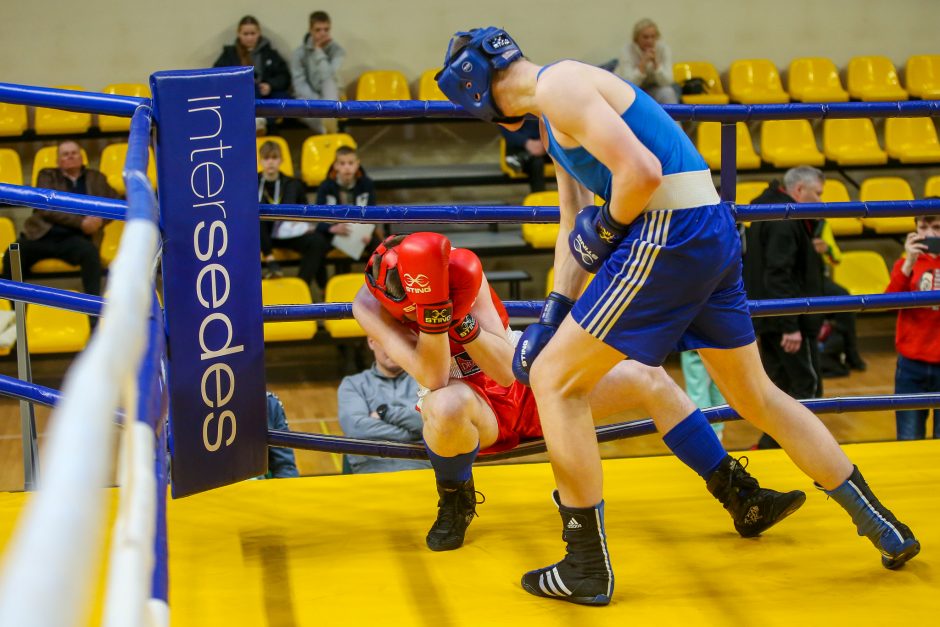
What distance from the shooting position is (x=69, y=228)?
24.4 ft

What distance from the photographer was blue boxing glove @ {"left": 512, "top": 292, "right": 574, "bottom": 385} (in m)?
2.43

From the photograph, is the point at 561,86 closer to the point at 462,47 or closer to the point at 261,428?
the point at 462,47

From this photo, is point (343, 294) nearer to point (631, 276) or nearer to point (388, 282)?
point (388, 282)

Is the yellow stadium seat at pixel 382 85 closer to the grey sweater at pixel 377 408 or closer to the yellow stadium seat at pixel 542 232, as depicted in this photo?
the yellow stadium seat at pixel 542 232

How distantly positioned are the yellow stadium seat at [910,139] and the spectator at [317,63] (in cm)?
465

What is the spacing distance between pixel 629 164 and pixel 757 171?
7.33 meters

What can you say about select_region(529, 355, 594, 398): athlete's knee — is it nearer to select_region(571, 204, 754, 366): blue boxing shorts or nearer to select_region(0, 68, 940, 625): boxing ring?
select_region(571, 204, 754, 366): blue boxing shorts

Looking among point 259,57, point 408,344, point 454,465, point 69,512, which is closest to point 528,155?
point 259,57

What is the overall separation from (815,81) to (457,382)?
25.9 feet

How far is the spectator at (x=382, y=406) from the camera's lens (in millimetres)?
4570

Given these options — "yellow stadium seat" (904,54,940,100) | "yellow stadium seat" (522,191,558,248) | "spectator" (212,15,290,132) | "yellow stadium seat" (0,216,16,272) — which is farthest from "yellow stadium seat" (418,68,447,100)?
"yellow stadium seat" (904,54,940,100)

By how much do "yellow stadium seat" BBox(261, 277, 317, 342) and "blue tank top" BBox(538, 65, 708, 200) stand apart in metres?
4.86

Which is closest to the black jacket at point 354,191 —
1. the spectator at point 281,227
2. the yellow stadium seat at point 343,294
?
the spectator at point 281,227

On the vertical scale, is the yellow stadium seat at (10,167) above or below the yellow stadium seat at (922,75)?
below
